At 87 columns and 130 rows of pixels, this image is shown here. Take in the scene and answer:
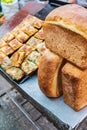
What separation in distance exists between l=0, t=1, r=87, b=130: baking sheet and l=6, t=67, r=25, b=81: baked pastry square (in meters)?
0.03

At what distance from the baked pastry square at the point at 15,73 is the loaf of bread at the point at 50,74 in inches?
6.0

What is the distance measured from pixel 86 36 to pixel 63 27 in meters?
0.10

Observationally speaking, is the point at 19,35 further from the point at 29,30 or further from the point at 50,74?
the point at 50,74

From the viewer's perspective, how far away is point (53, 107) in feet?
3.59

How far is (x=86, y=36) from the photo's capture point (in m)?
0.89

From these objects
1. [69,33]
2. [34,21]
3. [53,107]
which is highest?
[69,33]

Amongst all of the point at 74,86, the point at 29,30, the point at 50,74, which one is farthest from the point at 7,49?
the point at 74,86

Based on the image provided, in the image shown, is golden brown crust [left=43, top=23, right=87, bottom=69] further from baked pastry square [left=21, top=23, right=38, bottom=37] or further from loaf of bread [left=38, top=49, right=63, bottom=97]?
baked pastry square [left=21, top=23, right=38, bottom=37]

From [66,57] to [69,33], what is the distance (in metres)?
0.11

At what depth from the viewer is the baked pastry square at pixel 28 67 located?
1226 millimetres

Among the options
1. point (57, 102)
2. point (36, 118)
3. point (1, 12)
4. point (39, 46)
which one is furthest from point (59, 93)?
point (1, 12)

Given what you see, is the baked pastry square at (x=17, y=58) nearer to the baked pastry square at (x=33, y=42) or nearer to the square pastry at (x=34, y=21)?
the baked pastry square at (x=33, y=42)

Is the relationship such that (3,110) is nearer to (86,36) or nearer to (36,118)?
(36,118)

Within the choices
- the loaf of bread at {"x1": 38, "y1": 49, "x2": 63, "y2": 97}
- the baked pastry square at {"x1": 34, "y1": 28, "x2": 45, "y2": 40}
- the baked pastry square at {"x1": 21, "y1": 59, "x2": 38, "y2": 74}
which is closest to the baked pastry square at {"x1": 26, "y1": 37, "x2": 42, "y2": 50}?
the baked pastry square at {"x1": 34, "y1": 28, "x2": 45, "y2": 40}
